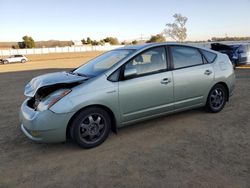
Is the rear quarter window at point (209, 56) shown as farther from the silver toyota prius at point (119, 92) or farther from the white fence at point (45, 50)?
the white fence at point (45, 50)

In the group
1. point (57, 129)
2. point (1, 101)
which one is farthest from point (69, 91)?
point (1, 101)

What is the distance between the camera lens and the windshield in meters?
3.93

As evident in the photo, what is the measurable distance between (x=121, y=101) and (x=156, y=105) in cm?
72

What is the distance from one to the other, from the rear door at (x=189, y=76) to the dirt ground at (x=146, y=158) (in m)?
0.46

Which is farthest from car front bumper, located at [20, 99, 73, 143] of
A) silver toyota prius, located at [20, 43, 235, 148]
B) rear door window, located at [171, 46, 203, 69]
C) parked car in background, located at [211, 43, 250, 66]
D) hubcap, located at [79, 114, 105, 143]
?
parked car in background, located at [211, 43, 250, 66]

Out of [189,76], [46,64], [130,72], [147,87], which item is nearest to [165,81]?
[147,87]

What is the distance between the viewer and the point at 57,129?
3.31 meters

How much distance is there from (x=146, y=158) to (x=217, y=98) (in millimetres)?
2523

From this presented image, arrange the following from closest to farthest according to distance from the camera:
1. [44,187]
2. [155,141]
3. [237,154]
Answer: [44,187] → [237,154] → [155,141]

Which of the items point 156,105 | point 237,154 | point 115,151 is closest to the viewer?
point 237,154

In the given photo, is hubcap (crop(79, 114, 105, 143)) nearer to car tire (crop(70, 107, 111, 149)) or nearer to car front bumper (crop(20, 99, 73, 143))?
car tire (crop(70, 107, 111, 149))

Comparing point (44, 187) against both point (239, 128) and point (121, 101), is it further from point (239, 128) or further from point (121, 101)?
point (239, 128)

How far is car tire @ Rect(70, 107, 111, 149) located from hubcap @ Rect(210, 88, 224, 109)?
2415mm

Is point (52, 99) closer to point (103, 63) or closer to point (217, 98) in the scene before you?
point (103, 63)
